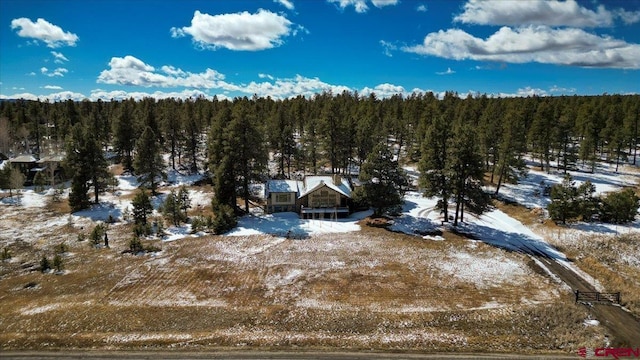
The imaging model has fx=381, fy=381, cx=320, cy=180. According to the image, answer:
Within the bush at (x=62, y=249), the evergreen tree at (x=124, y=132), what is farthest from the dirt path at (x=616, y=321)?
the evergreen tree at (x=124, y=132)

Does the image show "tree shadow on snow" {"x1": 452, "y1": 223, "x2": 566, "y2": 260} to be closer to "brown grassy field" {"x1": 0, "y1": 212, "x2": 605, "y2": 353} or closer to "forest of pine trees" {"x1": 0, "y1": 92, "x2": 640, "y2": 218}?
"brown grassy field" {"x1": 0, "y1": 212, "x2": 605, "y2": 353}

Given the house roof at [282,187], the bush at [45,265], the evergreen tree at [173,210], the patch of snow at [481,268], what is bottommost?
the bush at [45,265]

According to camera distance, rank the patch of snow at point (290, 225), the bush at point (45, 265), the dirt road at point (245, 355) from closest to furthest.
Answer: the dirt road at point (245, 355), the bush at point (45, 265), the patch of snow at point (290, 225)

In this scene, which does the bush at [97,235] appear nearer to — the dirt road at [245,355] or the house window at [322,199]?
the dirt road at [245,355]

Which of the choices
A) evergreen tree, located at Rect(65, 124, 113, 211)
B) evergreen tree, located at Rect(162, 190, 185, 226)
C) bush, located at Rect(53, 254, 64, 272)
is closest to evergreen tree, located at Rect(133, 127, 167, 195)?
evergreen tree, located at Rect(65, 124, 113, 211)

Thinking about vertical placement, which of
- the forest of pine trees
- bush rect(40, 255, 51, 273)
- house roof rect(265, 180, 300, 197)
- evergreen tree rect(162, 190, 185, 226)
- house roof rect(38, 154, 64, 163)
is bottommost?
bush rect(40, 255, 51, 273)

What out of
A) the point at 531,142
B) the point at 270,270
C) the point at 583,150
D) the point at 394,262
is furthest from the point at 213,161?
the point at 583,150
